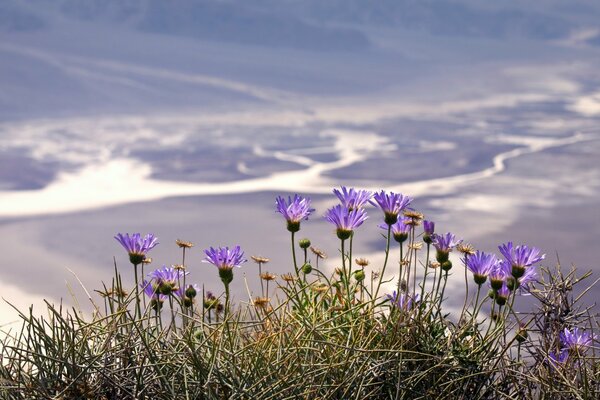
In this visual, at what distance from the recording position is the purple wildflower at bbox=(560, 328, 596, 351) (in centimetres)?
291

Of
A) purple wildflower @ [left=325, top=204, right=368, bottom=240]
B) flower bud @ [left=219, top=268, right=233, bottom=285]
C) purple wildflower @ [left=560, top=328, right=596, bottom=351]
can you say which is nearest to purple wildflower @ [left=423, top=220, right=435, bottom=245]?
purple wildflower @ [left=325, top=204, right=368, bottom=240]

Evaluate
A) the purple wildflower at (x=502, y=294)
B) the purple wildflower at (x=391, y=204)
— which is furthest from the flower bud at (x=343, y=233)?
the purple wildflower at (x=502, y=294)

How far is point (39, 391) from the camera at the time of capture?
264 centimetres

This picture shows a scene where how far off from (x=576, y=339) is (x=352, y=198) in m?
0.76

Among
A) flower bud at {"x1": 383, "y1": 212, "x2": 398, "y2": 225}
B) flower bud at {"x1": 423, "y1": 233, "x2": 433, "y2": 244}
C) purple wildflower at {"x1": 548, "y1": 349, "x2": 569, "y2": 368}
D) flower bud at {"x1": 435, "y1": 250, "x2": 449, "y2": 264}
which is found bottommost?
purple wildflower at {"x1": 548, "y1": 349, "x2": 569, "y2": 368}

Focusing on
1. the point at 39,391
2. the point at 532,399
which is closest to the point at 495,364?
the point at 532,399

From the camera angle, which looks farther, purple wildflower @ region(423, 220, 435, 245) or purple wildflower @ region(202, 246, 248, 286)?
purple wildflower @ region(423, 220, 435, 245)

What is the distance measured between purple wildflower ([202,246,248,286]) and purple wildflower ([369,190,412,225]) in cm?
43

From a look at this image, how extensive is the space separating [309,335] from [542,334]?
0.74 m

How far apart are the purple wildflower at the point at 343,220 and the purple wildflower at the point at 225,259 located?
29 cm

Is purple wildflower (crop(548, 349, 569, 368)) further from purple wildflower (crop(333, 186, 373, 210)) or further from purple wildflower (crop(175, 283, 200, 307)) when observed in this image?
purple wildflower (crop(175, 283, 200, 307))

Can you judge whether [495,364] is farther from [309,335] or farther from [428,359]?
[309,335]

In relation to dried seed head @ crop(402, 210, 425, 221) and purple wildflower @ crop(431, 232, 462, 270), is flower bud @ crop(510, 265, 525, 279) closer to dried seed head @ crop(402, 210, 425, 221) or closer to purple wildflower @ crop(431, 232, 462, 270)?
purple wildflower @ crop(431, 232, 462, 270)

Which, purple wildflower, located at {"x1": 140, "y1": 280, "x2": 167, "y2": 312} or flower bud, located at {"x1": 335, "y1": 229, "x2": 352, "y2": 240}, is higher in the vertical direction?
flower bud, located at {"x1": 335, "y1": 229, "x2": 352, "y2": 240}
